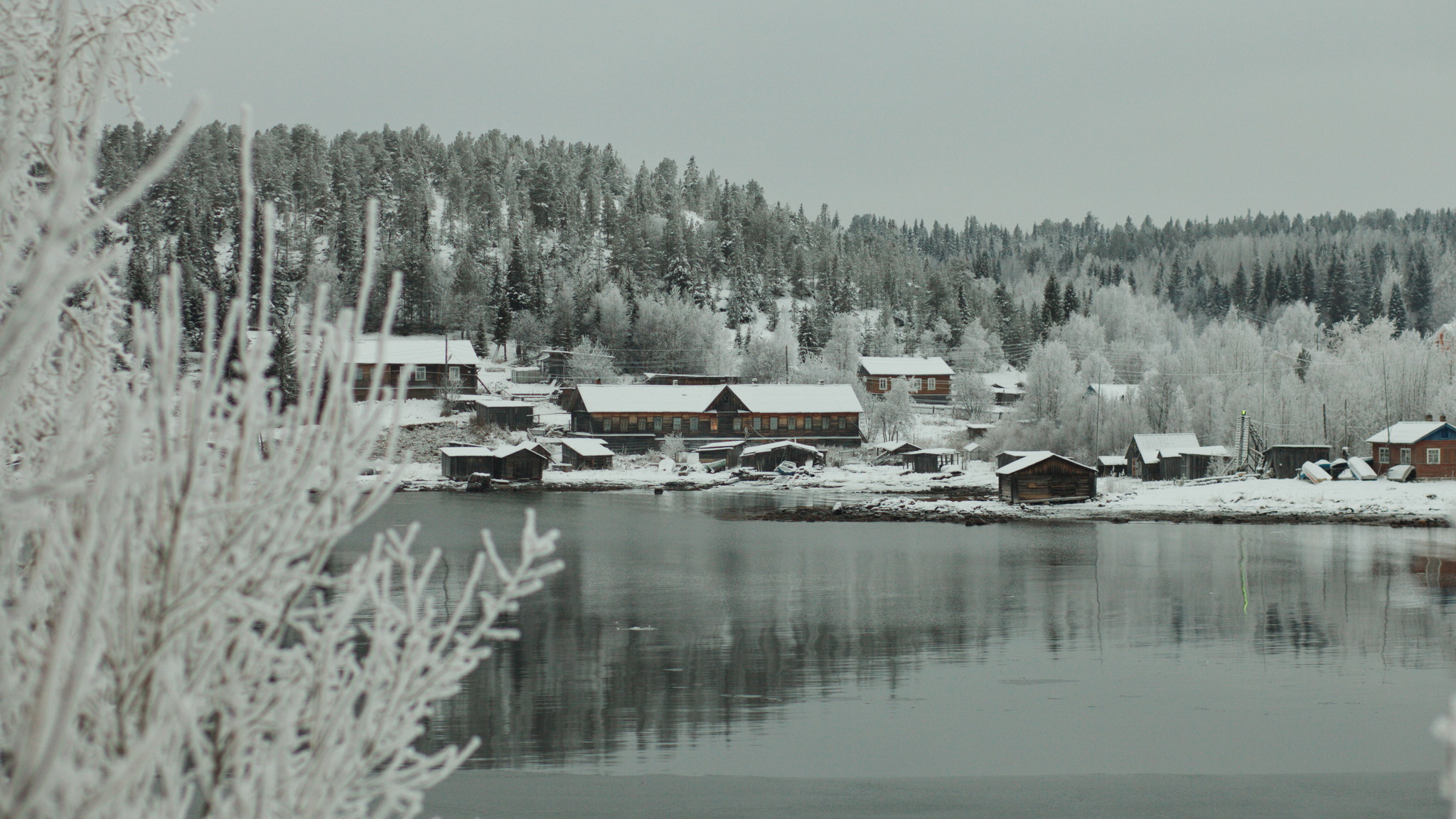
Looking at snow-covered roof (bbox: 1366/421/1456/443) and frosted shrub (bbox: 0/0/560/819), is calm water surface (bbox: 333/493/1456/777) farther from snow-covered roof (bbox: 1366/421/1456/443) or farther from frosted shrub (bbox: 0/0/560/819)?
snow-covered roof (bbox: 1366/421/1456/443)

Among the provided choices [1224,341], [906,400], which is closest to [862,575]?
[906,400]

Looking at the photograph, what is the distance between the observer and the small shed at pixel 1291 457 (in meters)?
54.2

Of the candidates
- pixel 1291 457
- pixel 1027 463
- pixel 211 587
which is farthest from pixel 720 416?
pixel 211 587

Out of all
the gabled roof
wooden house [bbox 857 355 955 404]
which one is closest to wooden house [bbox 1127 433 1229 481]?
the gabled roof

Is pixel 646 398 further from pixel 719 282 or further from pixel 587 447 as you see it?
pixel 719 282

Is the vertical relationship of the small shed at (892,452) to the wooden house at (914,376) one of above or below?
below

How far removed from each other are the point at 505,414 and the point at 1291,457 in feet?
167

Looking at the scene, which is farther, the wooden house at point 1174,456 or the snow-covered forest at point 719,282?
the snow-covered forest at point 719,282

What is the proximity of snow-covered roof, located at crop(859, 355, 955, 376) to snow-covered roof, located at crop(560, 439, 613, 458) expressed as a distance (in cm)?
3393

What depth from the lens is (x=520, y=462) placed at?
2709 inches

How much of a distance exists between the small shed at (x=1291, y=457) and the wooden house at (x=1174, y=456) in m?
4.21

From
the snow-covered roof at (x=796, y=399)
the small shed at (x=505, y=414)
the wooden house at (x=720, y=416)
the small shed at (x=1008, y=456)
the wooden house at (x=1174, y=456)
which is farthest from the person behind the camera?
the small shed at (x=505, y=414)

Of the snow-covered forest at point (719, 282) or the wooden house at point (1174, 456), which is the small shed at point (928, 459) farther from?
the wooden house at point (1174, 456)

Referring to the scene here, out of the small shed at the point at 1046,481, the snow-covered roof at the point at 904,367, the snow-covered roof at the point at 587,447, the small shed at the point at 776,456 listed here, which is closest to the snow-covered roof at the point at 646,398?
the snow-covered roof at the point at 587,447
